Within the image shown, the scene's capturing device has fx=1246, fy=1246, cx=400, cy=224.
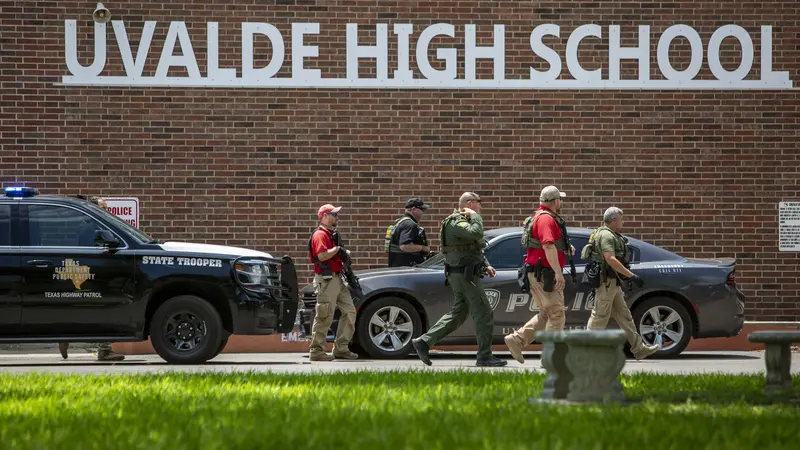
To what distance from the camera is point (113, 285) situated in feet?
42.9

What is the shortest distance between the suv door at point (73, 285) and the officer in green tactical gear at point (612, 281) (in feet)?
16.3

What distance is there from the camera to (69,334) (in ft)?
42.7

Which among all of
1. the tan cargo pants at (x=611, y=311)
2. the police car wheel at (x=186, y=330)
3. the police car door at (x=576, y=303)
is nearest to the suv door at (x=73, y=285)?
the police car wheel at (x=186, y=330)

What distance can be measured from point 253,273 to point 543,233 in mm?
3206

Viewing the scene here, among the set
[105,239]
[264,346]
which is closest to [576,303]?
[264,346]

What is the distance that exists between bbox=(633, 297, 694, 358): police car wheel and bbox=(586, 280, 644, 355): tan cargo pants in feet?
4.75

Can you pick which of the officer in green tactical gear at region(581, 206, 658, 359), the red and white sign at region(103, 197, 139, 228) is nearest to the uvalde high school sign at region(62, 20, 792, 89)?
the red and white sign at region(103, 197, 139, 228)

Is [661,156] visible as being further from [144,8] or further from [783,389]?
[783,389]

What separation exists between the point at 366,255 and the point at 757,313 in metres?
5.75

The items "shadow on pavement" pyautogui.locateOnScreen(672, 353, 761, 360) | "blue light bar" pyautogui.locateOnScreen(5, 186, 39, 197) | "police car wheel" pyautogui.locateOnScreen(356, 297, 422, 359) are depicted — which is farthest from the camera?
"shadow on pavement" pyautogui.locateOnScreen(672, 353, 761, 360)

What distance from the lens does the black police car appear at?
13.0 meters

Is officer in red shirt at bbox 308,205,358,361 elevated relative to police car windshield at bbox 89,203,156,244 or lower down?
lower down

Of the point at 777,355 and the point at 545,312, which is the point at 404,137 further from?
the point at 777,355

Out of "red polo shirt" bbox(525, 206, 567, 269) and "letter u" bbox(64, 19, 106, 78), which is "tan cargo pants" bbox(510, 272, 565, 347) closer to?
"red polo shirt" bbox(525, 206, 567, 269)
